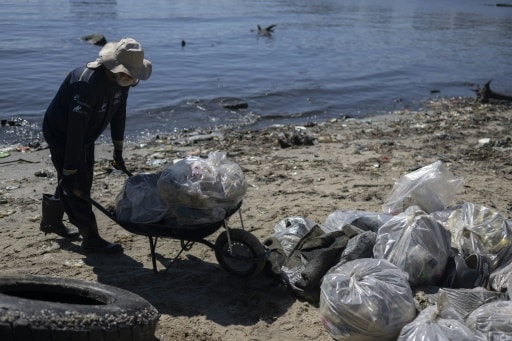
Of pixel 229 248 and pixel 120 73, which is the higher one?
pixel 120 73

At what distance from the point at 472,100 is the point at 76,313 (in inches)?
503

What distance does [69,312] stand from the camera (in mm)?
3350

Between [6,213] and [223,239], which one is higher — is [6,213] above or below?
below

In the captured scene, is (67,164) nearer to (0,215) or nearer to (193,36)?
(0,215)

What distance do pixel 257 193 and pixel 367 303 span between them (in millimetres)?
3097

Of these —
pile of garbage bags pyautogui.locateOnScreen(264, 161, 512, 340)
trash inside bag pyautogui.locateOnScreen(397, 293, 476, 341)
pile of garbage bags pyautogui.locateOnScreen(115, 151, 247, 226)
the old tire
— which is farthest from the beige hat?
trash inside bag pyautogui.locateOnScreen(397, 293, 476, 341)

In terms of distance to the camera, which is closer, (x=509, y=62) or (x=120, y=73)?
(x=120, y=73)

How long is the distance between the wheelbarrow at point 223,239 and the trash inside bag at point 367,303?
75cm

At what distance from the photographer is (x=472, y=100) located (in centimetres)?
1420

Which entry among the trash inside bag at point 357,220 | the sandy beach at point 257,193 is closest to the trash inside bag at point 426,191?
the trash inside bag at point 357,220

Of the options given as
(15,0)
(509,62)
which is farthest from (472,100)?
(15,0)

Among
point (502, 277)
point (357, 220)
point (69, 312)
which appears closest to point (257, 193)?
point (357, 220)

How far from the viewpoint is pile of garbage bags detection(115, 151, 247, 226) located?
424 cm

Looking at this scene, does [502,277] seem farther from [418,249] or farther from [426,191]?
[426,191]
